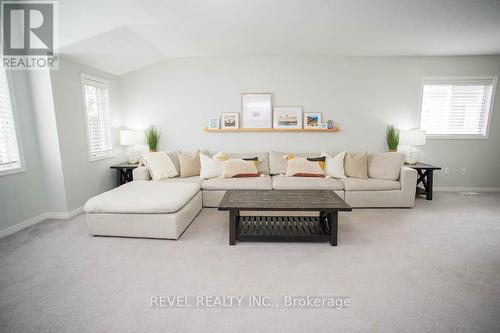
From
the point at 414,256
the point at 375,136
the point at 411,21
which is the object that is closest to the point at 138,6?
the point at 411,21

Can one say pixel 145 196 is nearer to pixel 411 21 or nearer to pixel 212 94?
pixel 212 94

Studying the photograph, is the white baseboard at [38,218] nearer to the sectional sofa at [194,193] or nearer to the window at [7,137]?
the window at [7,137]

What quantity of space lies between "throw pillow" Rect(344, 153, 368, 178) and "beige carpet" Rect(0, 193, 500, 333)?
103cm

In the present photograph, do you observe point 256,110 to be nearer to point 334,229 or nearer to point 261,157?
point 261,157

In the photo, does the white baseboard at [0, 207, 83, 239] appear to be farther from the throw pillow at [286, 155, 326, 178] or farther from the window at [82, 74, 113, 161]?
the throw pillow at [286, 155, 326, 178]

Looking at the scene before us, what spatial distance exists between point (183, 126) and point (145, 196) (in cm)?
208

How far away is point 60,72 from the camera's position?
3.07 metres

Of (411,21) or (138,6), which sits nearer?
(138,6)

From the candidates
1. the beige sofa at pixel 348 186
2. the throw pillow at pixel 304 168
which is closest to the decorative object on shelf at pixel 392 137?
the beige sofa at pixel 348 186

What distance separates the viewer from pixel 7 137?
2.75 metres

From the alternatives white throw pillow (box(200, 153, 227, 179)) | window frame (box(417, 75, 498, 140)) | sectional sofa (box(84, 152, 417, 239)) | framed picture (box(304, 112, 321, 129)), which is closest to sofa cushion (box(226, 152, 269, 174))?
sectional sofa (box(84, 152, 417, 239))

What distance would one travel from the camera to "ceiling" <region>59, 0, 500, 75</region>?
103 inches

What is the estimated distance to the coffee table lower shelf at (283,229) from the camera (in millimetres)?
2494

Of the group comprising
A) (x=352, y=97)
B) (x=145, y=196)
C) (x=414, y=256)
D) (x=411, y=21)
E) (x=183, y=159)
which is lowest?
(x=414, y=256)
